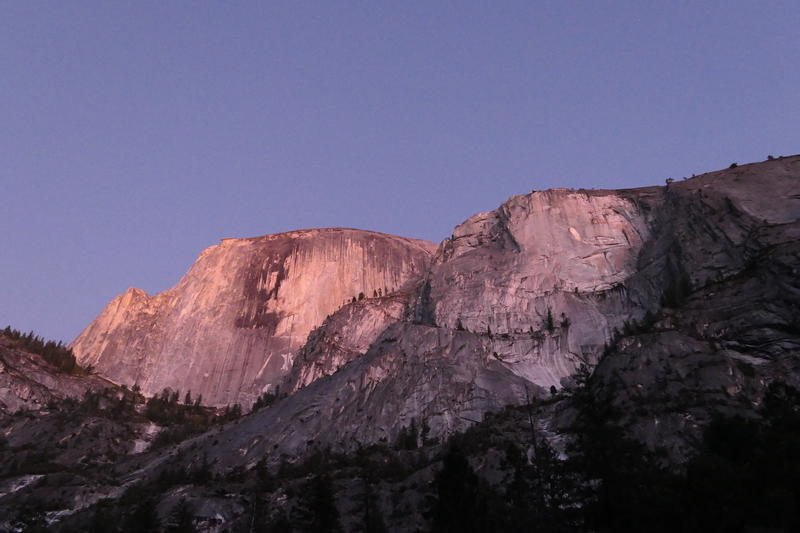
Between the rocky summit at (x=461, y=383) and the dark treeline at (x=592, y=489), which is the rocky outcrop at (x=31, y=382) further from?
the dark treeline at (x=592, y=489)

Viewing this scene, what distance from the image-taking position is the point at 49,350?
137 meters

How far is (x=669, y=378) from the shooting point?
2766 inches

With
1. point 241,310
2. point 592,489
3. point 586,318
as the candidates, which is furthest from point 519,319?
point 592,489

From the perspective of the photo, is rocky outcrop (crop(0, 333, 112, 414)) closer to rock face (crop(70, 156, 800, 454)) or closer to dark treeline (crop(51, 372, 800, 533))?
rock face (crop(70, 156, 800, 454))

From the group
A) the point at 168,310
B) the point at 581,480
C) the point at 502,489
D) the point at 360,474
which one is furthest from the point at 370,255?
the point at 581,480

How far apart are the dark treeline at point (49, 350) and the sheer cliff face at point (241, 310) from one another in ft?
12.7

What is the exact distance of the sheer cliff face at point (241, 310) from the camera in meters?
134

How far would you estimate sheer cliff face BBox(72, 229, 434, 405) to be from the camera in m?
134

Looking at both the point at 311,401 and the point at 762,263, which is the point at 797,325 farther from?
the point at 311,401

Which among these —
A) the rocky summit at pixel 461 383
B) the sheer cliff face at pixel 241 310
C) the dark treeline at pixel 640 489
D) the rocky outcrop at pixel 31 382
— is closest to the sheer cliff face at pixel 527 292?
the rocky summit at pixel 461 383

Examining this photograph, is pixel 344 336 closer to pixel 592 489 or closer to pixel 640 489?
pixel 592 489

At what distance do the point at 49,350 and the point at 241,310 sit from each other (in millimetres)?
32786

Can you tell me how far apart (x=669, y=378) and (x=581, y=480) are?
30233 millimetres

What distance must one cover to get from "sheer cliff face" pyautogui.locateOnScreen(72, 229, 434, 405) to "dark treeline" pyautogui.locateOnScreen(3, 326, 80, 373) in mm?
3859
